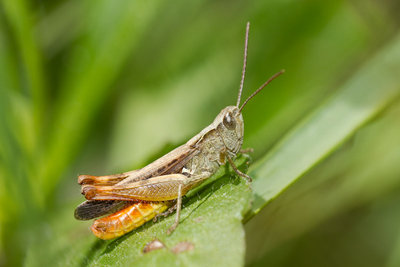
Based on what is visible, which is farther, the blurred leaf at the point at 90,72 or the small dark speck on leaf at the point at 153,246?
the blurred leaf at the point at 90,72

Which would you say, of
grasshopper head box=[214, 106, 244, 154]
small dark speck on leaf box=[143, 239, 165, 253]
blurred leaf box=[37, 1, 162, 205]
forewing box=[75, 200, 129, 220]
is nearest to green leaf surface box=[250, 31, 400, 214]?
grasshopper head box=[214, 106, 244, 154]

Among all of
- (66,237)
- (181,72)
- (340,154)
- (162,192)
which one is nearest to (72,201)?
(66,237)

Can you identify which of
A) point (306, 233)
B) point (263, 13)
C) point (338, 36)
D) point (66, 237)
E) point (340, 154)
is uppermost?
point (263, 13)

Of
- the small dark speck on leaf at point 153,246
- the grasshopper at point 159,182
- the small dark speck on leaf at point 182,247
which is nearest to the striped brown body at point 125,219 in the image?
the grasshopper at point 159,182

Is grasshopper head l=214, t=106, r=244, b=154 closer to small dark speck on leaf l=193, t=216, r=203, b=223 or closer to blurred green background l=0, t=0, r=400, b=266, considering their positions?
blurred green background l=0, t=0, r=400, b=266

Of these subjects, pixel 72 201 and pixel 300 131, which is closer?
pixel 300 131

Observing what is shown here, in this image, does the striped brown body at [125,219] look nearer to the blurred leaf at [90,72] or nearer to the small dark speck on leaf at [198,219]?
the small dark speck on leaf at [198,219]

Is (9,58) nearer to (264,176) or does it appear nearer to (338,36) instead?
(264,176)
